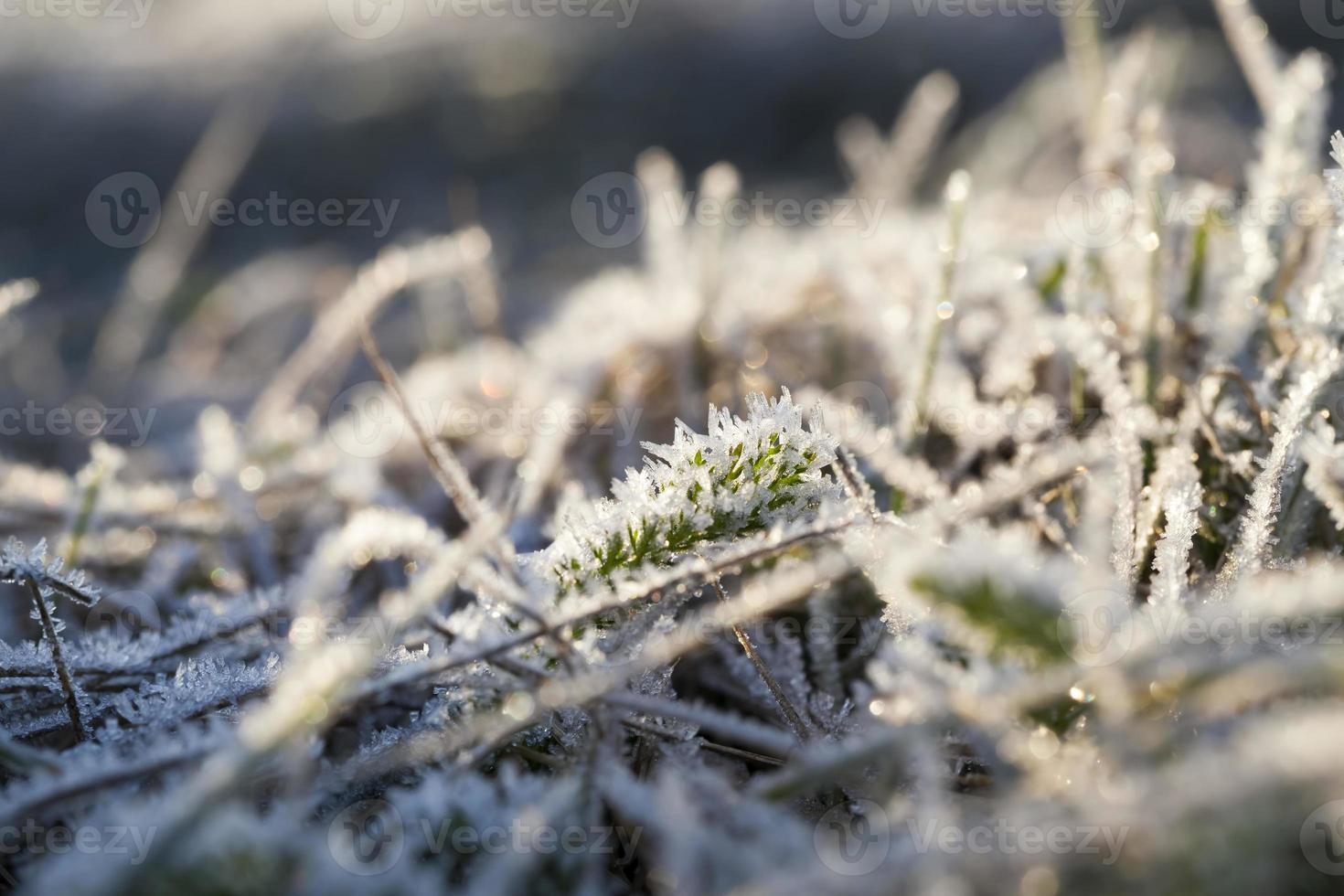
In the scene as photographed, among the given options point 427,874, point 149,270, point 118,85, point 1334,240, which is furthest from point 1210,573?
point 118,85

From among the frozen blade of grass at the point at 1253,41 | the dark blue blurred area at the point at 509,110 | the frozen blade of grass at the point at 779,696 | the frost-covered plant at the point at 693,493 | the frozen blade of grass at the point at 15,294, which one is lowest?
the frozen blade of grass at the point at 779,696

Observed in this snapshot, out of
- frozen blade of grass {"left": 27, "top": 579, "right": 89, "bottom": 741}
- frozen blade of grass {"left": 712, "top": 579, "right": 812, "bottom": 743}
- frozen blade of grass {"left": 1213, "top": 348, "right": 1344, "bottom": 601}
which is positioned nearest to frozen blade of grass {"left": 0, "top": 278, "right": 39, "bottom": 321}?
frozen blade of grass {"left": 27, "top": 579, "right": 89, "bottom": 741}

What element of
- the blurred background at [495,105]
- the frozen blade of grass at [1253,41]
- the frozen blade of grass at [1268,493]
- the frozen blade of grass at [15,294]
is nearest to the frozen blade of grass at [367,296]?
the frozen blade of grass at [15,294]

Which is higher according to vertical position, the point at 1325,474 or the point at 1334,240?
the point at 1334,240

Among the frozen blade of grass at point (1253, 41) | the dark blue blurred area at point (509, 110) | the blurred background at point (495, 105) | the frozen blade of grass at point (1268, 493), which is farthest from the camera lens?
the dark blue blurred area at point (509, 110)

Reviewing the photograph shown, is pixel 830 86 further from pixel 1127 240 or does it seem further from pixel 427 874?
pixel 427 874

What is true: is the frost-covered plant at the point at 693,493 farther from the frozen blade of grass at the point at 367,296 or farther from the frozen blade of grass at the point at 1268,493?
the frozen blade of grass at the point at 367,296

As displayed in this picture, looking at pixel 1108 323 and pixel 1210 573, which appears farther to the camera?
pixel 1108 323

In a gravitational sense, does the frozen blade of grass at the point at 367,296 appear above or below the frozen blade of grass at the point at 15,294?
below
